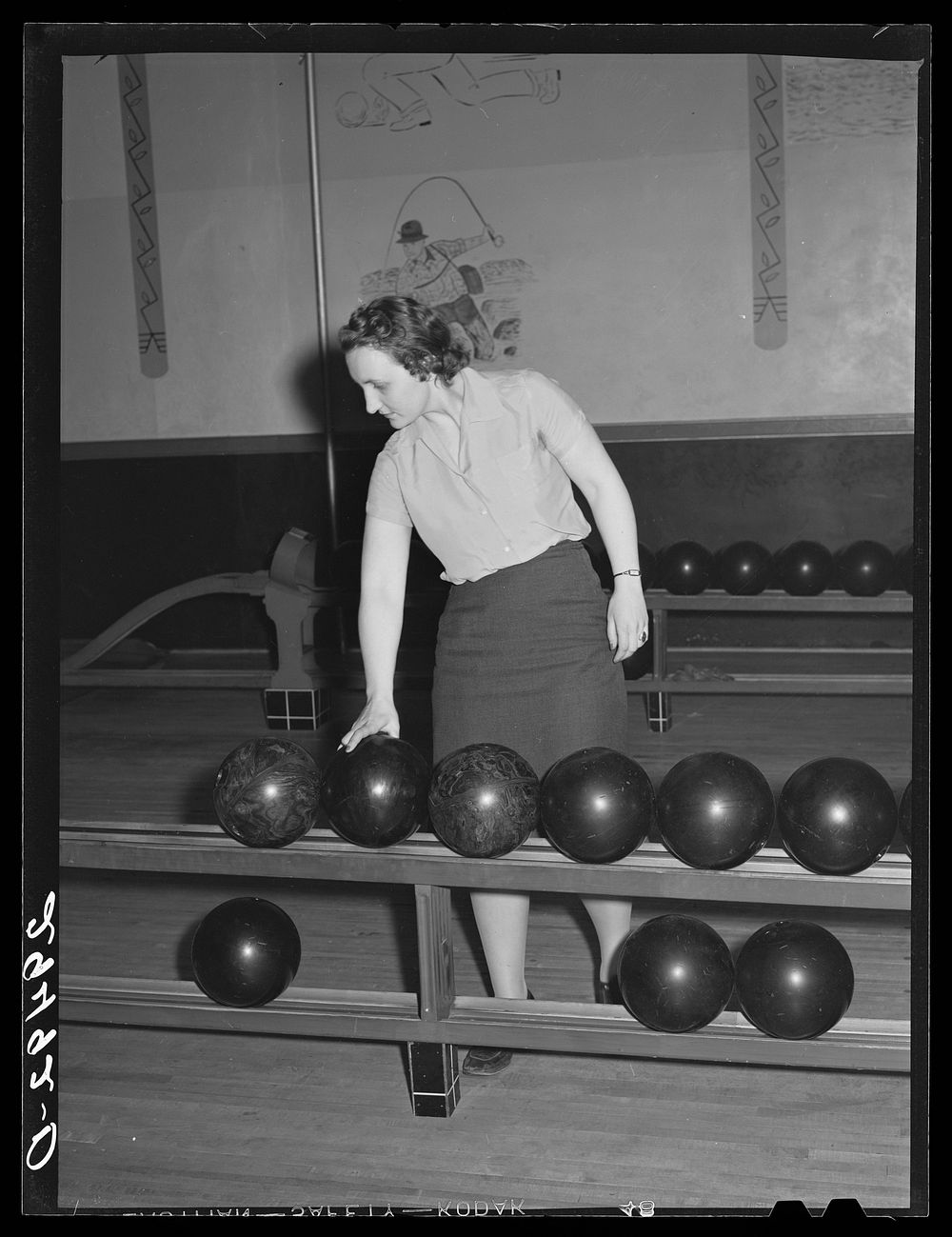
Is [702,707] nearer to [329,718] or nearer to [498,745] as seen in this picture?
[329,718]

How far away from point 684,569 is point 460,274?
7.98 feet

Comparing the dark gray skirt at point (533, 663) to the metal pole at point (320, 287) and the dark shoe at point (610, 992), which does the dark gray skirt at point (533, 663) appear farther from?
the metal pole at point (320, 287)

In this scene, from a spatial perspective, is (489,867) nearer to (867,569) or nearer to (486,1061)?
(486,1061)

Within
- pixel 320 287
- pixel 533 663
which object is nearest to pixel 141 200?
pixel 320 287

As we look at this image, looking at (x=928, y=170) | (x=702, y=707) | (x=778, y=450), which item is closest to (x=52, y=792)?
(x=928, y=170)

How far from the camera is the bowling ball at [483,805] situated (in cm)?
178

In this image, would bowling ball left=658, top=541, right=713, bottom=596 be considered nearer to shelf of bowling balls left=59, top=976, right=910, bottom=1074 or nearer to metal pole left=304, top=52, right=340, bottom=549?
metal pole left=304, top=52, right=340, bottom=549

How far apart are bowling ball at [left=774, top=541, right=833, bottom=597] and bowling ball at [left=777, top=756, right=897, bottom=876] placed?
2.89m

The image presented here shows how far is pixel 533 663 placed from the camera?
1976mm

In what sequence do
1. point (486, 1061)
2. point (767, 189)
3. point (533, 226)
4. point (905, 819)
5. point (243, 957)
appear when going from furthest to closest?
point (533, 226) → point (767, 189) → point (486, 1061) → point (243, 957) → point (905, 819)

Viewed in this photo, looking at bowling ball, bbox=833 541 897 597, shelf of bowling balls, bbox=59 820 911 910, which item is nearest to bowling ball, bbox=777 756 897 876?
shelf of bowling balls, bbox=59 820 911 910

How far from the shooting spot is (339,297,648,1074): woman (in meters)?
1.91

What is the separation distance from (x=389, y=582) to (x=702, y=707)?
3.17 metres

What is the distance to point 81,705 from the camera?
214 inches
